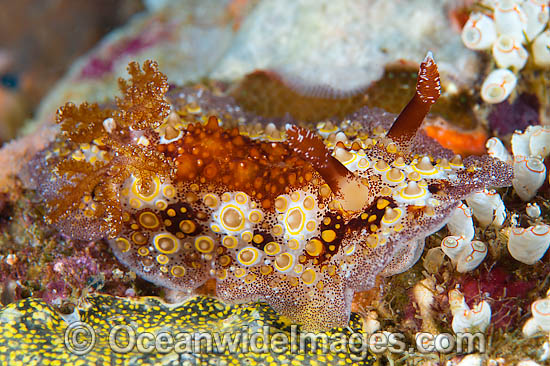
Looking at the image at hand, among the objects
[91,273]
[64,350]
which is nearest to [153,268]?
[91,273]

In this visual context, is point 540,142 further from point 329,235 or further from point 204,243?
point 204,243

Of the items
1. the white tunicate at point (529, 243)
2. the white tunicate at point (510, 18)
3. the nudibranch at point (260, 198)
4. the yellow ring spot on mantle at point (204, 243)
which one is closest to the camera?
the white tunicate at point (529, 243)

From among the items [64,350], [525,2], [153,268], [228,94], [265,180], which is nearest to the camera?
[64,350]

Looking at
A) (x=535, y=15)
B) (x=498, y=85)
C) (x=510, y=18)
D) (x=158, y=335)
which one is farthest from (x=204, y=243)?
(x=535, y=15)

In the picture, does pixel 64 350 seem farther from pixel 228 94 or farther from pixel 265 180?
pixel 228 94

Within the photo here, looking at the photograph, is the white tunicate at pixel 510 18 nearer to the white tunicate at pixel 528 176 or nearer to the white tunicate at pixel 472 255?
the white tunicate at pixel 528 176

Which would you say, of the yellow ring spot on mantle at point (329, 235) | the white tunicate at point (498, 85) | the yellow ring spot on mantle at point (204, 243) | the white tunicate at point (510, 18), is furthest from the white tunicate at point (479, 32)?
the yellow ring spot on mantle at point (204, 243)
